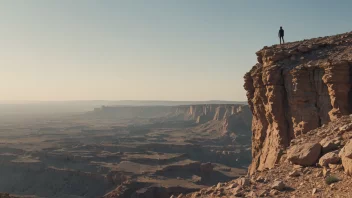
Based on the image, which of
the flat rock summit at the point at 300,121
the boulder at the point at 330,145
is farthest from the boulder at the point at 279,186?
the boulder at the point at 330,145

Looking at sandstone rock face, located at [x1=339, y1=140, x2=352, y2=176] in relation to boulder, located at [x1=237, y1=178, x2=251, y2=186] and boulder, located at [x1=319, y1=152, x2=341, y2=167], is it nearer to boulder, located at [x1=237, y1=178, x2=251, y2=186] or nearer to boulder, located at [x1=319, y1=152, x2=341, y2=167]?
boulder, located at [x1=319, y1=152, x2=341, y2=167]

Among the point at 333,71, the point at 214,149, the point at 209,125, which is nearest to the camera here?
the point at 333,71

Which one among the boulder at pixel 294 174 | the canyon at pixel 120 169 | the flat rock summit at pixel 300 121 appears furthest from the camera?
the canyon at pixel 120 169

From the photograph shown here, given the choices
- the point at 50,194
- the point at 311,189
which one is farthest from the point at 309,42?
the point at 50,194

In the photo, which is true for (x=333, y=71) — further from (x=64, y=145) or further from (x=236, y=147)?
(x=64, y=145)

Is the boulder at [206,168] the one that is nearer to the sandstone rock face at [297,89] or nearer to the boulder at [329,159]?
the sandstone rock face at [297,89]

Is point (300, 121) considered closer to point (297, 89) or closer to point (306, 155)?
point (297, 89)
